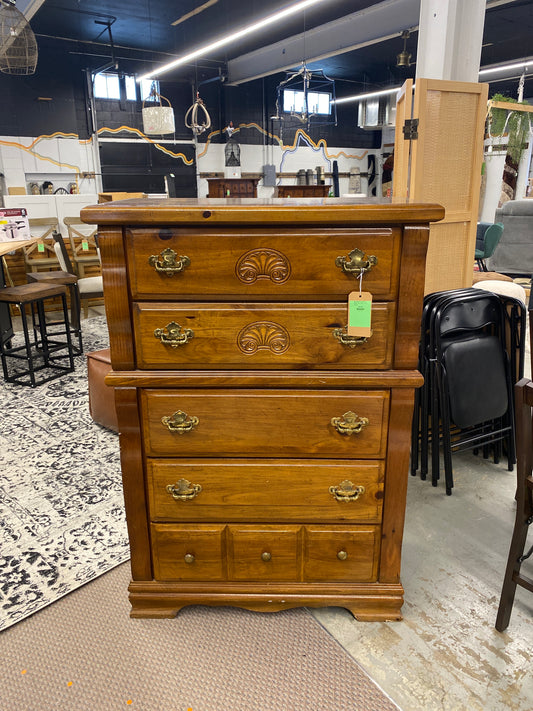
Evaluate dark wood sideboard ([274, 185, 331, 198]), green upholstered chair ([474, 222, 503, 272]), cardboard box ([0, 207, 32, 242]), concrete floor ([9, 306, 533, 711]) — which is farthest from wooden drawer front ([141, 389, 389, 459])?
dark wood sideboard ([274, 185, 331, 198])

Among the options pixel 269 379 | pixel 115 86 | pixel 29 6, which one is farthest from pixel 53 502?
pixel 115 86

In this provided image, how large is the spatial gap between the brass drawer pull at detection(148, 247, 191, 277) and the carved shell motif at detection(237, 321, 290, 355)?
26cm

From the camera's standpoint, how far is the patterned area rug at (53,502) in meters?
2.05

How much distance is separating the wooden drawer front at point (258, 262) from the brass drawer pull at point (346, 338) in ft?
0.32

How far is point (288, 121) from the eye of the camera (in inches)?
605

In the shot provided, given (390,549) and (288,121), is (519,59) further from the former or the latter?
(390,549)

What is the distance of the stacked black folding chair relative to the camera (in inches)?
100

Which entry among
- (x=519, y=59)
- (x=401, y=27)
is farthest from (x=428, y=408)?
(x=519, y=59)

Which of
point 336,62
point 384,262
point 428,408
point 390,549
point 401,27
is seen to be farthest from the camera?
point 336,62

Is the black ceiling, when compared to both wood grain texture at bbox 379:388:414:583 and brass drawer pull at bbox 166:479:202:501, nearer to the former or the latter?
wood grain texture at bbox 379:388:414:583

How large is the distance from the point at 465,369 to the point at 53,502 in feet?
Result: 6.99

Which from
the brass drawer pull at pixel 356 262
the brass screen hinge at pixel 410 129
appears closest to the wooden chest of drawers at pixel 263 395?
the brass drawer pull at pixel 356 262

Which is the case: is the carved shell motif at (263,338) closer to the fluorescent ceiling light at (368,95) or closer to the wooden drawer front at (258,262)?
the wooden drawer front at (258,262)

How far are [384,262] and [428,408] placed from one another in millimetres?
1439
